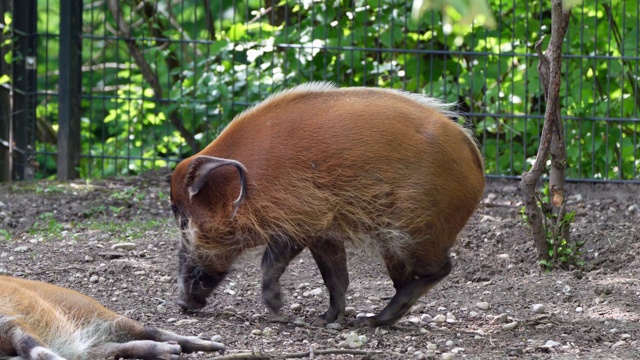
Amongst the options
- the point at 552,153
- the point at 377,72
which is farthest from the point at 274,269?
the point at 377,72

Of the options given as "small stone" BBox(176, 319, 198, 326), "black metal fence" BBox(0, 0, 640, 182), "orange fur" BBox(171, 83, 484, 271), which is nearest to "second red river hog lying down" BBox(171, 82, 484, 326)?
"orange fur" BBox(171, 83, 484, 271)

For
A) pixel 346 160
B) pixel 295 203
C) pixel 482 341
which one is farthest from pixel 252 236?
pixel 482 341

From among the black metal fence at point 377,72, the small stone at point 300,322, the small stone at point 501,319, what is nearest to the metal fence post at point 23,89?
the black metal fence at point 377,72

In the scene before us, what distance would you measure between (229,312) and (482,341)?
129 centimetres

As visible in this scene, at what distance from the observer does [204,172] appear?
4590mm

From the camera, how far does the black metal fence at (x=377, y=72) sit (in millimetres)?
8250

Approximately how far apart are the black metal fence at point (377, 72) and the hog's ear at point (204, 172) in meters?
3.85

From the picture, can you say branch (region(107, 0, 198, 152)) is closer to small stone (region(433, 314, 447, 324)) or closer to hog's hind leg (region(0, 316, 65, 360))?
small stone (region(433, 314, 447, 324))

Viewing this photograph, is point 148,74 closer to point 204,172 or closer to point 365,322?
point 204,172

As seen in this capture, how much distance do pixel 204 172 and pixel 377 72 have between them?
13.8 feet

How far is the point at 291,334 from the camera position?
4.40 meters

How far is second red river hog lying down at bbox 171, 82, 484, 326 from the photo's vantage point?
450 cm

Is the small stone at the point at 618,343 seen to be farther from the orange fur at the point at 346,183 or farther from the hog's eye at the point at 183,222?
the hog's eye at the point at 183,222

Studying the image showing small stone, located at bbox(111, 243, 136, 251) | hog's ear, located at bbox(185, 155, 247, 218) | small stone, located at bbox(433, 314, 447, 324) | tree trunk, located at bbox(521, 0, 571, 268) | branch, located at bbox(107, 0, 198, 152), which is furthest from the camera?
branch, located at bbox(107, 0, 198, 152)
